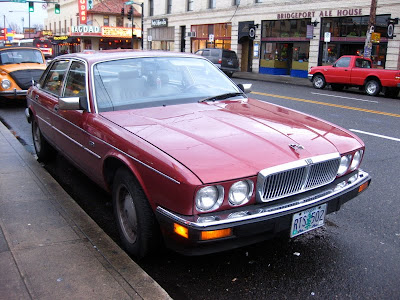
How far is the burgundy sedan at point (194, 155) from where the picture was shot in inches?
107

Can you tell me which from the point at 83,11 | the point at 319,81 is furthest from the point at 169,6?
the point at 319,81

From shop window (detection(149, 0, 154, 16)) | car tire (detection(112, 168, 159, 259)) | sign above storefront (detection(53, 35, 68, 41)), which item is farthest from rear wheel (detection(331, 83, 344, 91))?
sign above storefront (detection(53, 35, 68, 41))

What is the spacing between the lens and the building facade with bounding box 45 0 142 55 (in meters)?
50.7

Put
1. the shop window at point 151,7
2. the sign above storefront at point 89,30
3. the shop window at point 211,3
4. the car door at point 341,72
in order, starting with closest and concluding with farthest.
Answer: the car door at point 341,72 < the shop window at point 211,3 < the shop window at point 151,7 < the sign above storefront at point 89,30

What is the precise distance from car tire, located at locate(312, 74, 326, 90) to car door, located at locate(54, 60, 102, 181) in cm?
1646

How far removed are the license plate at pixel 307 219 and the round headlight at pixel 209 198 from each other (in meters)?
0.60

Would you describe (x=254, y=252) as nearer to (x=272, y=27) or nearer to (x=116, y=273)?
(x=116, y=273)

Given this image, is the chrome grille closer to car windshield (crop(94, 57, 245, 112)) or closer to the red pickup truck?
car windshield (crop(94, 57, 245, 112))

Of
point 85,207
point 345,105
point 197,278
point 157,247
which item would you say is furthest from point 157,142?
point 345,105

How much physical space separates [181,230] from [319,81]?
18.3 m

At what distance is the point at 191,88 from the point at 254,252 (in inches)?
72.8

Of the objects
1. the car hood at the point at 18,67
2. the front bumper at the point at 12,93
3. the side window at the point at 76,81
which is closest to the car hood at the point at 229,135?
the side window at the point at 76,81

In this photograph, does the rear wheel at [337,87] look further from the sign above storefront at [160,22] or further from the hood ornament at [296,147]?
the sign above storefront at [160,22]

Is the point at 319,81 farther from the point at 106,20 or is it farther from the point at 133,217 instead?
the point at 106,20
